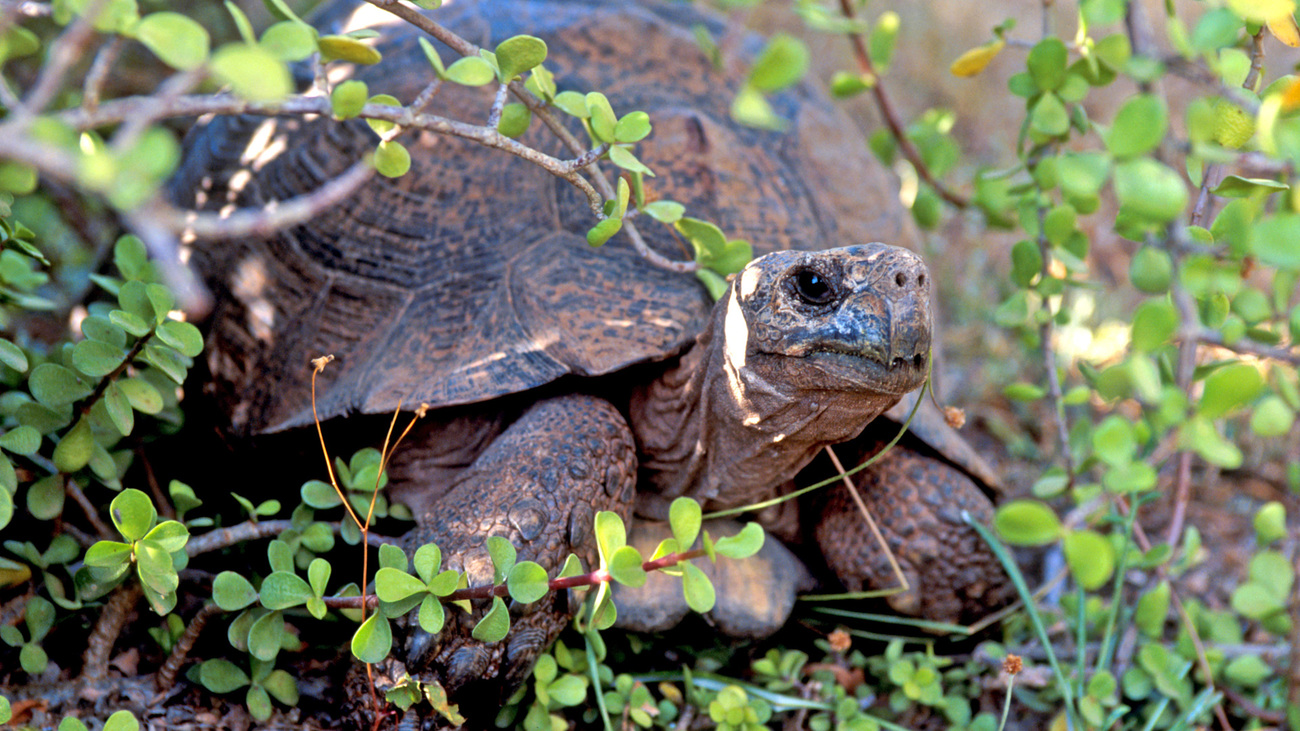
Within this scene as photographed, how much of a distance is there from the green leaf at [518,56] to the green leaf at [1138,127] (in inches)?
39.6

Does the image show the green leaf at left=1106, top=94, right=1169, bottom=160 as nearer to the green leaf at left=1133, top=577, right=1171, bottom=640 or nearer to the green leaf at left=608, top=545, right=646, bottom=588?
the green leaf at left=608, top=545, right=646, bottom=588

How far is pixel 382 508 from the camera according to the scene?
7.48ft

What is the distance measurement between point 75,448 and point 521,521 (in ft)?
3.22

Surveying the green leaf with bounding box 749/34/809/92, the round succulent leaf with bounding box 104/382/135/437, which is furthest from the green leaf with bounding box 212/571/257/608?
the green leaf with bounding box 749/34/809/92

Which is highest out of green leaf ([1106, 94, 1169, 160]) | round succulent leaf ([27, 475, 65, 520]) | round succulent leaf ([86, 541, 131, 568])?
green leaf ([1106, 94, 1169, 160])

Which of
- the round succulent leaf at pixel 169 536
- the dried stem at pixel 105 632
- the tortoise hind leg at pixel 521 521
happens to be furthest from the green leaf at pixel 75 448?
the tortoise hind leg at pixel 521 521

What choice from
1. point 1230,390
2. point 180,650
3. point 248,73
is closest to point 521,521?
point 180,650

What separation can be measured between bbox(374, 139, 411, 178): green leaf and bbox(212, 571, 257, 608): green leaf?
850mm

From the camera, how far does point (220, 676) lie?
1.96 m

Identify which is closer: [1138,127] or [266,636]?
[1138,127]

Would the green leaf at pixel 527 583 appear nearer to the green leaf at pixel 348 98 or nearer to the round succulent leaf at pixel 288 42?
the green leaf at pixel 348 98

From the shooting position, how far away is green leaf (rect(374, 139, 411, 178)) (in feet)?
5.42

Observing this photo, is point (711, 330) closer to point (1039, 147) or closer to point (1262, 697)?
point (1039, 147)

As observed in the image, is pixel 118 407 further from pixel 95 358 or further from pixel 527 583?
pixel 527 583
